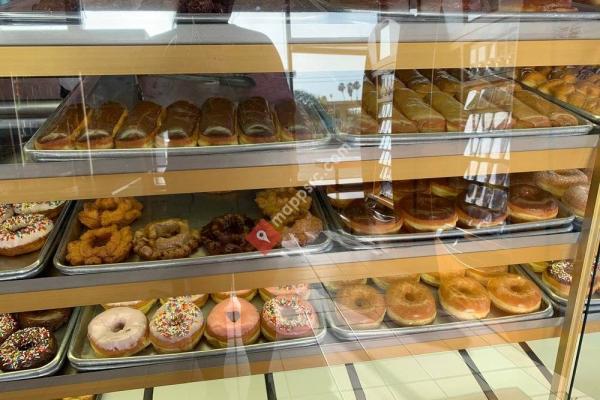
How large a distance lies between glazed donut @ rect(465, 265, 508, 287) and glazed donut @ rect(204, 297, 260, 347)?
739 millimetres

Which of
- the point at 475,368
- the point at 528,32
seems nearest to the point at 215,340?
the point at 475,368

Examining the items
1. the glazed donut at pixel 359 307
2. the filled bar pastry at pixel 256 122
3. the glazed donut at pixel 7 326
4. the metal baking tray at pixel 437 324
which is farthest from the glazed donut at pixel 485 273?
the glazed donut at pixel 7 326

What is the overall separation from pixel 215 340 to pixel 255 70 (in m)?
0.81

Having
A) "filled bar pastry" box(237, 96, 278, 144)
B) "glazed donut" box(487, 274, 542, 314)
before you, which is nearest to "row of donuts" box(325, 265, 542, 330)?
"glazed donut" box(487, 274, 542, 314)

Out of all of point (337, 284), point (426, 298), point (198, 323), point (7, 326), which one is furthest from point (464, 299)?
point (7, 326)

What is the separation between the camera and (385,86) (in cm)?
137

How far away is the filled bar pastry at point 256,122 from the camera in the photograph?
1.24m

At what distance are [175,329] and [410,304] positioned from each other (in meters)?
0.71

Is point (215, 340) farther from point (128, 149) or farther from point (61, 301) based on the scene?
point (128, 149)

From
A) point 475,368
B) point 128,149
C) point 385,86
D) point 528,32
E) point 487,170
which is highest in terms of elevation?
point 528,32

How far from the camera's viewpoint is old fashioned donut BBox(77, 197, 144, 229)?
1.42 m

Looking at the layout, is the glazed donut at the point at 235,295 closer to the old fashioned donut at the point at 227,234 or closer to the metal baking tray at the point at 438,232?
the old fashioned donut at the point at 227,234

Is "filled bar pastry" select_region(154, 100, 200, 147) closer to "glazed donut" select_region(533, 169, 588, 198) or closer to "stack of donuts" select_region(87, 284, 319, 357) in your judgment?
"stack of donuts" select_region(87, 284, 319, 357)

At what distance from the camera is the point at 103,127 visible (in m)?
1.21
